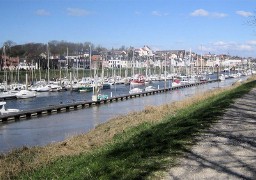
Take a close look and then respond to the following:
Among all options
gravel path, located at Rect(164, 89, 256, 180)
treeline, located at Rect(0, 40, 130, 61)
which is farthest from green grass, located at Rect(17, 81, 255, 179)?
treeline, located at Rect(0, 40, 130, 61)

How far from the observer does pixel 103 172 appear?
8695 millimetres

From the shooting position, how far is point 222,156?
29.1ft

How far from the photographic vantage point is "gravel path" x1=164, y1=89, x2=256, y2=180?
7.59 m

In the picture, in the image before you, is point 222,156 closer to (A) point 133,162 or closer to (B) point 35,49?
(A) point 133,162

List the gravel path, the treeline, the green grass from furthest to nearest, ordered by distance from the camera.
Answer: the treeline, the green grass, the gravel path

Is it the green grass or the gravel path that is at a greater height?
the gravel path

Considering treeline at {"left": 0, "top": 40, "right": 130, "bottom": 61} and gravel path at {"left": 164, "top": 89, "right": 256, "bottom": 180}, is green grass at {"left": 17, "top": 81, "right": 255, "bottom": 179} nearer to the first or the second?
gravel path at {"left": 164, "top": 89, "right": 256, "bottom": 180}

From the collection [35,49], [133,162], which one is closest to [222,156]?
[133,162]

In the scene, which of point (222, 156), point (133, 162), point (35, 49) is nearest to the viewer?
point (222, 156)

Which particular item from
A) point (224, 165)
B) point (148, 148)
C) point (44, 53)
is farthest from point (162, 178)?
point (44, 53)

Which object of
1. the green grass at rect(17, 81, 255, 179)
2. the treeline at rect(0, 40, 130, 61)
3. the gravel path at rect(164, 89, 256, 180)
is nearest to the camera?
the gravel path at rect(164, 89, 256, 180)

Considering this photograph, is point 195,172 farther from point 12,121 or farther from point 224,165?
point 12,121

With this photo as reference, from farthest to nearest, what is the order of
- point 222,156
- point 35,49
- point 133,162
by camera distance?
1. point 35,49
2. point 133,162
3. point 222,156

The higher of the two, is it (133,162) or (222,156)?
(222,156)
